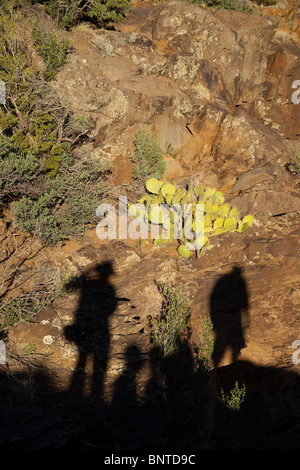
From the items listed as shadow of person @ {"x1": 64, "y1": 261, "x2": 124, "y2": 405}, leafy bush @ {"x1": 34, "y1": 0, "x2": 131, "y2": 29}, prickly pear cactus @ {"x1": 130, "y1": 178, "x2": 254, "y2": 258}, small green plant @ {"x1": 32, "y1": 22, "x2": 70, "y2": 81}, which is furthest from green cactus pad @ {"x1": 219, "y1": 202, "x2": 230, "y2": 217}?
leafy bush @ {"x1": 34, "y1": 0, "x2": 131, "y2": 29}

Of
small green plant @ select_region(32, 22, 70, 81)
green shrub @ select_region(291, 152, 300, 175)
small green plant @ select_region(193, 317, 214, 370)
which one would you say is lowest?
small green plant @ select_region(193, 317, 214, 370)

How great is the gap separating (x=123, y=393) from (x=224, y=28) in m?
12.4

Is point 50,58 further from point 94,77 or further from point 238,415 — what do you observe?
point 238,415

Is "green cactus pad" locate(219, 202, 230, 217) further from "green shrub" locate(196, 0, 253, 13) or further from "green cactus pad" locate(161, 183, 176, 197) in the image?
"green shrub" locate(196, 0, 253, 13)

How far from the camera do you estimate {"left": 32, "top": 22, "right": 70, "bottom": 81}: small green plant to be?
29.9 feet

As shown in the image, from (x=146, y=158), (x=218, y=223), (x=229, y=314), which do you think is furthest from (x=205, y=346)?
(x=146, y=158)

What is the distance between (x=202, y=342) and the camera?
6090 mm

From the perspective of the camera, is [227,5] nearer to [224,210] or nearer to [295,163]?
[295,163]

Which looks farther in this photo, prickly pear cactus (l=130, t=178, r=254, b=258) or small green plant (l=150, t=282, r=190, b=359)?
prickly pear cactus (l=130, t=178, r=254, b=258)

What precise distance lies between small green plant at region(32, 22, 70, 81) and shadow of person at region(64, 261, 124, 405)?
18.0ft

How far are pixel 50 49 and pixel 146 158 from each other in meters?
3.67

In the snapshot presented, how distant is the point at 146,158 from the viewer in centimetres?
977

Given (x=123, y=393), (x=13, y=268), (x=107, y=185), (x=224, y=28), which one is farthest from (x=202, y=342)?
(x=224, y=28)
